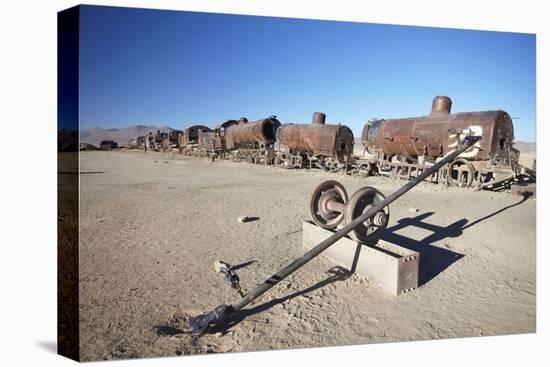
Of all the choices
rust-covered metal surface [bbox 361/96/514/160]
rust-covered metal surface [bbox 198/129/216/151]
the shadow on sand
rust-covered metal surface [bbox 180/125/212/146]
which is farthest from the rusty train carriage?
rust-covered metal surface [bbox 180/125/212/146]

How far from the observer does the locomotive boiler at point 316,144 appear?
14.9 metres

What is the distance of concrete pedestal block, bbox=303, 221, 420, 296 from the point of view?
3.78 meters

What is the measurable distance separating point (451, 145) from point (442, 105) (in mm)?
1717

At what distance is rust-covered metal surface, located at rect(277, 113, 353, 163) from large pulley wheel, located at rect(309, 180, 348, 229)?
10.0m

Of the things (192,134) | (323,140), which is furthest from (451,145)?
(192,134)

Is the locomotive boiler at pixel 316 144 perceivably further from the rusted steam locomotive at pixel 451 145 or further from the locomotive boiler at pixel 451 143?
the locomotive boiler at pixel 451 143

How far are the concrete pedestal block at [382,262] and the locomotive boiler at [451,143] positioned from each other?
7571 mm

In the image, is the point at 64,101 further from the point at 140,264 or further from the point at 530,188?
the point at 530,188

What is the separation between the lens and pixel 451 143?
10.7 meters

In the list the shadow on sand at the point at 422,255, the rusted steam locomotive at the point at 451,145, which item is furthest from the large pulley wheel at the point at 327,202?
the rusted steam locomotive at the point at 451,145

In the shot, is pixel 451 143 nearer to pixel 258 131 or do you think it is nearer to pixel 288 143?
pixel 288 143

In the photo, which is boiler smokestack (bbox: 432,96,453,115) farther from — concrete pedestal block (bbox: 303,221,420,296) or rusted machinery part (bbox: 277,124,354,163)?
concrete pedestal block (bbox: 303,221,420,296)

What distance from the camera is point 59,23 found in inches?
125

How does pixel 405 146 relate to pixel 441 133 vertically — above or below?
below
